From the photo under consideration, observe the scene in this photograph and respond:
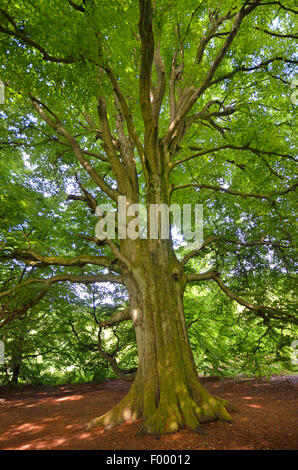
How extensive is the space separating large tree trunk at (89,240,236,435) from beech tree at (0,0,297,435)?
0.7 inches

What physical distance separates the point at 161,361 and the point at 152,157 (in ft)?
11.8

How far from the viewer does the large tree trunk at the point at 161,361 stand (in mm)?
3160

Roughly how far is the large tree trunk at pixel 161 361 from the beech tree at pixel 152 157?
0.02 metres

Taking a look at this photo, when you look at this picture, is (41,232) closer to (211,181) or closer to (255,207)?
(211,181)

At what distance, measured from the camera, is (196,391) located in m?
3.47

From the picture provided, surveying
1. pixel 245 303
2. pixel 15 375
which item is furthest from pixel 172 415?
pixel 15 375

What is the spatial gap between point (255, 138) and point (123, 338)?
7445 mm

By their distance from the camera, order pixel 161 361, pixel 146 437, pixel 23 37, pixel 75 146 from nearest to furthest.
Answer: pixel 146 437 < pixel 23 37 < pixel 161 361 < pixel 75 146

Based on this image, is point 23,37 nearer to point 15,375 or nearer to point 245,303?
point 245,303

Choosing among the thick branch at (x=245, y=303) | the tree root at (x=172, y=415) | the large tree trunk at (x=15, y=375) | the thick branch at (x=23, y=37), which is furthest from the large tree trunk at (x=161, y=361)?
the large tree trunk at (x=15, y=375)

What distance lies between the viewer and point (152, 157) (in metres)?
4.64

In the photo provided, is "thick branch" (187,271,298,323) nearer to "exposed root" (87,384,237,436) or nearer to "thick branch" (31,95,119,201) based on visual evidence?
"exposed root" (87,384,237,436)

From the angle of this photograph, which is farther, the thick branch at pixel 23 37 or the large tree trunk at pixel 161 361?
the large tree trunk at pixel 161 361

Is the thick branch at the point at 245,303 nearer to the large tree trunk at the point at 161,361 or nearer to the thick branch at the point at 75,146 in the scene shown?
the large tree trunk at the point at 161,361
